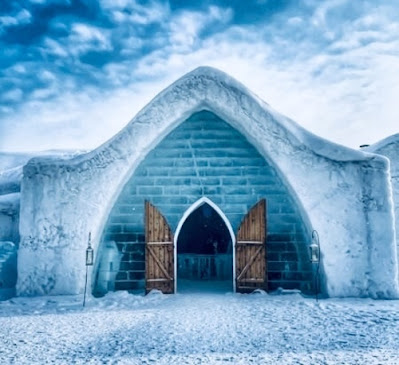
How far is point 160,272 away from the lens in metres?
6.95

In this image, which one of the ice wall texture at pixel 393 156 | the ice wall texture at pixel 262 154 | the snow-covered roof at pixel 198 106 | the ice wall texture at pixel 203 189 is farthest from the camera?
the ice wall texture at pixel 393 156

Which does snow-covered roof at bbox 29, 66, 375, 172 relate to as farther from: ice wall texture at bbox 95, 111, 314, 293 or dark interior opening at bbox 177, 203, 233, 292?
dark interior opening at bbox 177, 203, 233, 292

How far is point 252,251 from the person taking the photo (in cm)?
697

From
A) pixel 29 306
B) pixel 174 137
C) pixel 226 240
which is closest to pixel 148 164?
pixel 174 137

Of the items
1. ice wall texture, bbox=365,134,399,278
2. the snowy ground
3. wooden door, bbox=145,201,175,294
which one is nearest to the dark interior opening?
wooden door, bbox=145,201,175,294

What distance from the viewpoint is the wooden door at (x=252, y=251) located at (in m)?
6.89

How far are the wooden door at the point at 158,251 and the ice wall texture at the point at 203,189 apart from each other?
0.25m

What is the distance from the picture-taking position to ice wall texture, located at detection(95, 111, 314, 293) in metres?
7.09

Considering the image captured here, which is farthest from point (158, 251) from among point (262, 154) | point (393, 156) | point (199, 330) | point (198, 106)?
point (393, 156)

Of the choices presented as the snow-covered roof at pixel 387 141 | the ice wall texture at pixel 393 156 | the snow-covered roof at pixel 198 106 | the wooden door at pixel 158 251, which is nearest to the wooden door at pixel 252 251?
the wooden door at pixel 158 251

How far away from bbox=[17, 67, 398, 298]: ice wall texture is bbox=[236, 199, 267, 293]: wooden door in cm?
101

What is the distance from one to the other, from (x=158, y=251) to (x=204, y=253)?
3737 millimetres

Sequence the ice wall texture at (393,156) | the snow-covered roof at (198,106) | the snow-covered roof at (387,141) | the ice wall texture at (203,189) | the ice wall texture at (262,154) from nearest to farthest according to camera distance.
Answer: the ice wall texture at (262,154)
the snow-covered roof at (198,106)
the ice wall texture at (203,189)
the ice wall texture at (393,156)
the snow-covered roof at (387,141)

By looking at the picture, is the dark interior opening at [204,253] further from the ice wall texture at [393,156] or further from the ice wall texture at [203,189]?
the ice wall texture at [393,156]
